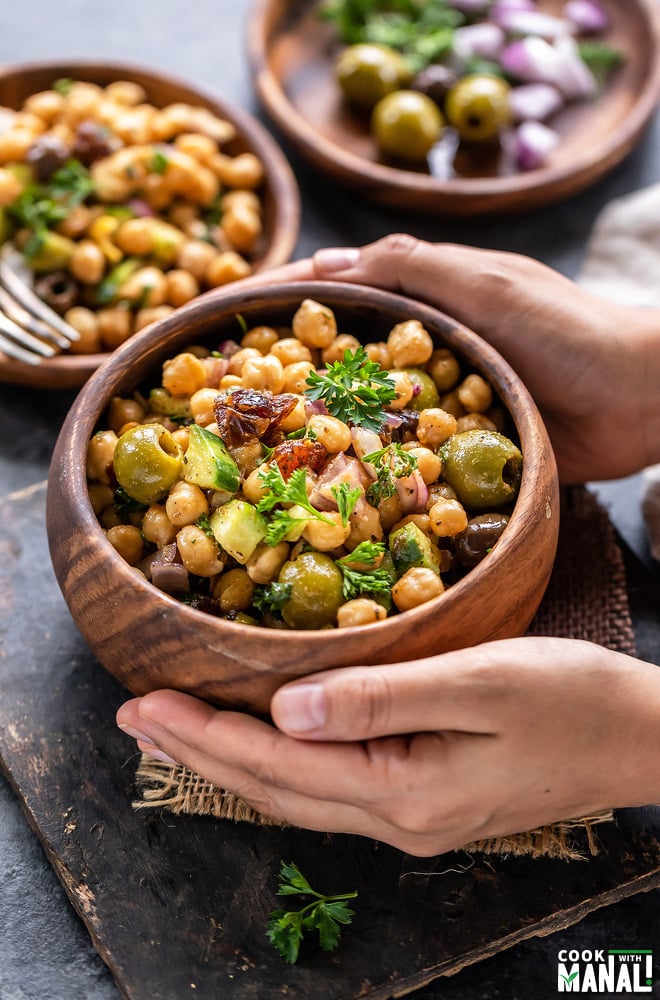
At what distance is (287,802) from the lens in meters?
1.87

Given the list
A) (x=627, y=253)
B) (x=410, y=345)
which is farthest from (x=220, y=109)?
(x=410, y=345)

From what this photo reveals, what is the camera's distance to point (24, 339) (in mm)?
2648

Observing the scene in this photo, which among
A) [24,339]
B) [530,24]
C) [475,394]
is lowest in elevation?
[24,339]

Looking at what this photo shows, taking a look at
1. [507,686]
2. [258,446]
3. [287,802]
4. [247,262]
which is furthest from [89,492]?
[247,262]

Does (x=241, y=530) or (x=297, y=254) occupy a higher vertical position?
(x=241, y=530)

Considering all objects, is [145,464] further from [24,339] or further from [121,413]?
[24,339]

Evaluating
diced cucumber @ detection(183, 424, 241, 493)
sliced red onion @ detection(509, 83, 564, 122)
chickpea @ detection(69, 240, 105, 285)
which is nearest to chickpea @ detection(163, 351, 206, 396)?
diced cucumber @ detection(183, 424, 241, 493)

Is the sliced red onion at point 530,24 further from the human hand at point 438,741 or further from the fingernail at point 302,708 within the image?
the fingernail at point 302,708

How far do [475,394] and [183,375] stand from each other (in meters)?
0.56

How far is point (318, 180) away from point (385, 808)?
2.22 m

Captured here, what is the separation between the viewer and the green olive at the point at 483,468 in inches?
74.1

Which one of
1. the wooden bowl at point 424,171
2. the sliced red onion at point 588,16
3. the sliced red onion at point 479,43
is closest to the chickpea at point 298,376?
the wooden bowl at point 424,171

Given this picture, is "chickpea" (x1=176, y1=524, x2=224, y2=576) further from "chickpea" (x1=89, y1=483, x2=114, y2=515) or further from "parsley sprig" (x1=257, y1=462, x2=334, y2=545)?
"chickpea" (x1=89, y1=483, x2=114, y2=515)

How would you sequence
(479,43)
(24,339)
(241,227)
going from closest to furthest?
(24,339)
(241,227)
(479,43)
